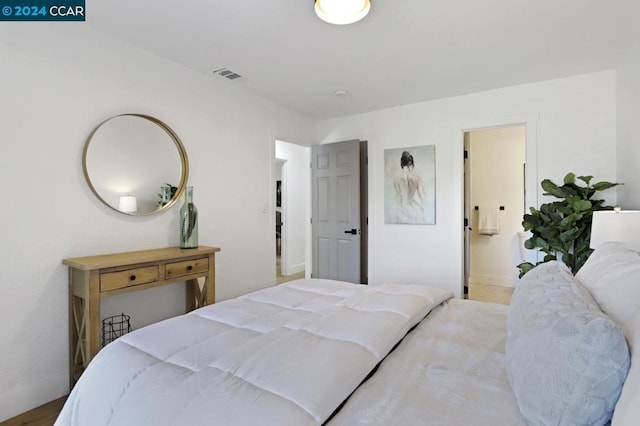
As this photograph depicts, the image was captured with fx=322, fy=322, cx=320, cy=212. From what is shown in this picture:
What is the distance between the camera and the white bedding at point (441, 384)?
853mm

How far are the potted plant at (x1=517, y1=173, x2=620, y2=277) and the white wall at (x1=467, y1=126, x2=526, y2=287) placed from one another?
1.84m

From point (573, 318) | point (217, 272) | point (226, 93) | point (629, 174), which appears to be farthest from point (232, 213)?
point (629, 174)

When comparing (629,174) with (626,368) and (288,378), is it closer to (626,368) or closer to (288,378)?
(626,368)

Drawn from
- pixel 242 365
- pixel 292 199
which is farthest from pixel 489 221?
pixel 242 365

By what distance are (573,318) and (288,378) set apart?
30.6 inches

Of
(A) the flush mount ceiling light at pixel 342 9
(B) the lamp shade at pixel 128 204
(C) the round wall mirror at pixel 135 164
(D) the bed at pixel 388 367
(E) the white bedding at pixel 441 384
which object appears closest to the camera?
(D) the bed at pixel 388 367

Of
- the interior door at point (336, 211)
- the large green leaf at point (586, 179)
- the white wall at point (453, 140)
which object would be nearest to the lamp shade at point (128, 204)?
the interior door at point (336, 211)

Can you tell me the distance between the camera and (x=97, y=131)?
2279 mm

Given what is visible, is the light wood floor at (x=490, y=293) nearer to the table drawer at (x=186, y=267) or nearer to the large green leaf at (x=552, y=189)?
the large green leaf at (x=552, y=189)

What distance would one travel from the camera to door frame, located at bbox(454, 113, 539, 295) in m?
3.27

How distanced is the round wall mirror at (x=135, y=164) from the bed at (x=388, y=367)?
4.57 feet

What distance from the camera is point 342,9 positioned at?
1.81m

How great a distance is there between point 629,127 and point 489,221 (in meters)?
2.46

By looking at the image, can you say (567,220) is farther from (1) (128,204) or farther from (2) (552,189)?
(1) (128,204)
